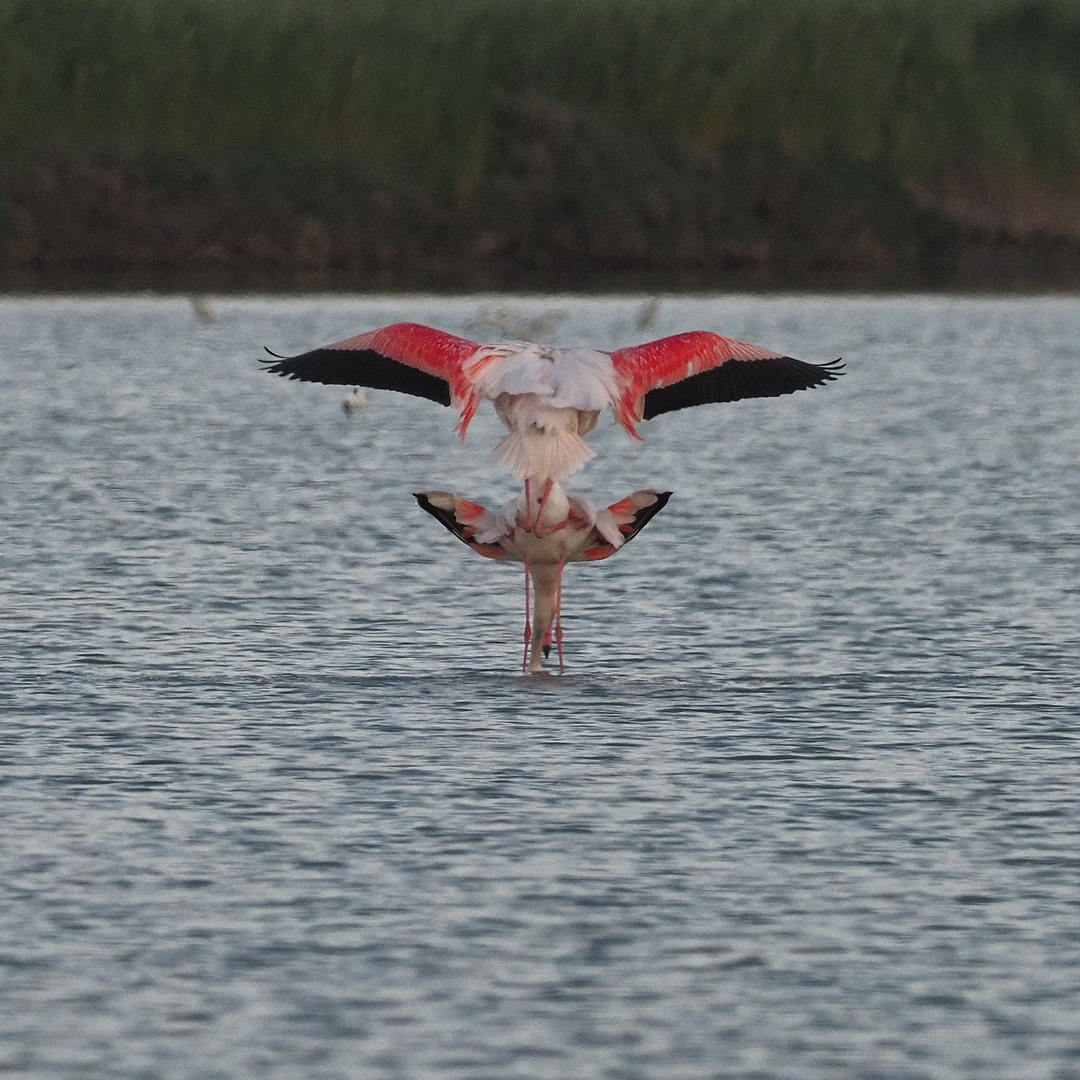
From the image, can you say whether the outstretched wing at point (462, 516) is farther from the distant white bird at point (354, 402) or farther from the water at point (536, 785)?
the distant white bird at point (354, 402)

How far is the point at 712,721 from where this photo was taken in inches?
488

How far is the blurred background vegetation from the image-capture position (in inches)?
1618

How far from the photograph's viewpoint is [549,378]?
12.5 m

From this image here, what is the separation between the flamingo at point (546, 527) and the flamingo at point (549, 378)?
7 centimetres

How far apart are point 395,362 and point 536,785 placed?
2796mm

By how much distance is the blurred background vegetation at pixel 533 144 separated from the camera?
135 feet

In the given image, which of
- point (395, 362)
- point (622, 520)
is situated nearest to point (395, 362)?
point (395, 362)

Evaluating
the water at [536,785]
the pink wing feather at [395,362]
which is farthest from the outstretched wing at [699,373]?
the water at [536,785]

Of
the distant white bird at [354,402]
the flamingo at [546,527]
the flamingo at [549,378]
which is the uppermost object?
the flamingo at [549,378]

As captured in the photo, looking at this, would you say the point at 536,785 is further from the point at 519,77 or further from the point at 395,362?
the point at 519,77

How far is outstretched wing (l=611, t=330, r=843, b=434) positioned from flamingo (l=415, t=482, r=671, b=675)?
0.44 meters

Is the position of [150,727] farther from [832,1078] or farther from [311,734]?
[832,1078]

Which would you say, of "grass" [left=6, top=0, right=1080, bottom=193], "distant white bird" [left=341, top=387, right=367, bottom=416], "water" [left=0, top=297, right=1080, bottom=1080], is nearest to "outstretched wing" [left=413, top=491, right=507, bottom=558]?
"water" [left=0, top=297, right=1080, bottom=1080]

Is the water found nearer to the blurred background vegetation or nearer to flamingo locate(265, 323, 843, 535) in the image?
flamingo locate(265, 323, 843, 535)
